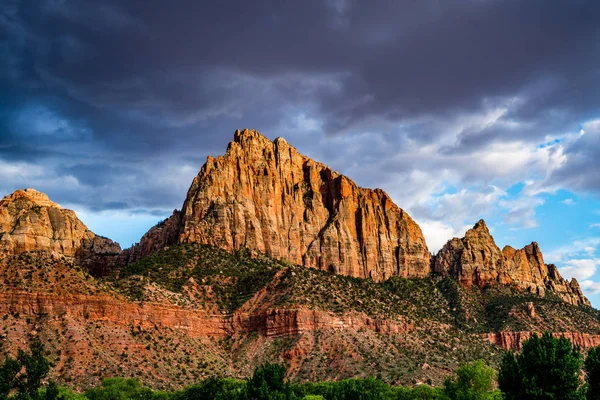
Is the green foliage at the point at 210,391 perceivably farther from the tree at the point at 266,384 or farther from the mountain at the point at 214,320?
the mountain at the point at 214,320

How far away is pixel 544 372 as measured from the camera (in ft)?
258

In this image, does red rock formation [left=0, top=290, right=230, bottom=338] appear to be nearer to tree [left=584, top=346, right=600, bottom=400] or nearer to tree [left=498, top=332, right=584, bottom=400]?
tree [left=498, top=332, right=584, bottom=400]

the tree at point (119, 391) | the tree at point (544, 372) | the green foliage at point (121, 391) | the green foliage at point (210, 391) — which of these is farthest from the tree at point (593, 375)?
the tree at point (119, 391)

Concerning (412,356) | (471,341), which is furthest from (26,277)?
(471,341)

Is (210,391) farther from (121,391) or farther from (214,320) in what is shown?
(214,320)

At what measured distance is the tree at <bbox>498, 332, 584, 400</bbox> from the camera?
76.8 meters

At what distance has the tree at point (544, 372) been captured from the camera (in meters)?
76.8

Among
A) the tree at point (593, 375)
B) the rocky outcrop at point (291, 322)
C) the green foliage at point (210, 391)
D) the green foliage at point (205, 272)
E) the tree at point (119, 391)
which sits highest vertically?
the green foliage at point (205, 272)

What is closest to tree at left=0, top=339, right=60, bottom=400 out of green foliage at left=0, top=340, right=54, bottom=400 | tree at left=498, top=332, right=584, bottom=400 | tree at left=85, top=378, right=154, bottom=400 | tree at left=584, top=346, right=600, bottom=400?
green foliage at left=0, top=340, right=54, bottom=400

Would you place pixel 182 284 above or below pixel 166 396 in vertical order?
above

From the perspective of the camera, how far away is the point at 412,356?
539ft

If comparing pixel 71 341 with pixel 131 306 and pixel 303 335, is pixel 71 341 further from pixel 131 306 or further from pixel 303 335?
pixel 303 335

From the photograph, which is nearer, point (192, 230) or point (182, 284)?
point (182, 284)

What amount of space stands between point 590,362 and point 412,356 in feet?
286
